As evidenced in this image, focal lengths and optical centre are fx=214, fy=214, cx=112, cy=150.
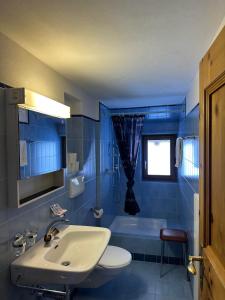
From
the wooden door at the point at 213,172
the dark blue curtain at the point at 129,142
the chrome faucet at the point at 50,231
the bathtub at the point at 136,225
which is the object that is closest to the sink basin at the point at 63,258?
the chrome faucet at the point at 50,231

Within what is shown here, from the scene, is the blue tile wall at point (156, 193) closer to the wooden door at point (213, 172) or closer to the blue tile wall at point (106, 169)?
the blue tile wall at point (106, 169)

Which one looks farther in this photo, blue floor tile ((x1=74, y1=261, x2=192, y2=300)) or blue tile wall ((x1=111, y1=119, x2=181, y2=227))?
blue tile wall ((x1=111, y1=119, x2=181, y2=227))

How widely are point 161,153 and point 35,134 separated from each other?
294cm

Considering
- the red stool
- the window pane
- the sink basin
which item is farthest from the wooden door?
the window pane

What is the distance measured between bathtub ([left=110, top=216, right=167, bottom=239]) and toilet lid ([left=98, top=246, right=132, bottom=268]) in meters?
0.82

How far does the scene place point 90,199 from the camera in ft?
9.46

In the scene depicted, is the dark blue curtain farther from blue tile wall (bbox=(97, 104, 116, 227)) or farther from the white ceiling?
the white ceiling

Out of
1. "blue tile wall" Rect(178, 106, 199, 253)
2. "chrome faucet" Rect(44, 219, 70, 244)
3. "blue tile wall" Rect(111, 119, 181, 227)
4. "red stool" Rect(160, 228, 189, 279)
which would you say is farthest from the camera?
"blue tile wall" Rect(111, 119, 181, 227)

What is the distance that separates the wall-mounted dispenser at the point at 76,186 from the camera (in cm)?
221

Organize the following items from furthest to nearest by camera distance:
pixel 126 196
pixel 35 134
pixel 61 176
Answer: pixel 126 196, pixel 61 176, pixel 35 134

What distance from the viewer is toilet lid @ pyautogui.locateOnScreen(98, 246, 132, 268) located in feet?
6.98

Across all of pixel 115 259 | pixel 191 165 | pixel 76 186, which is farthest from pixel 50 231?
pixel 191 165

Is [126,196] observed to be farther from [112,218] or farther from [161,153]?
[161,153]

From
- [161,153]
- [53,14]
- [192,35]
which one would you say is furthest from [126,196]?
[53,14]
